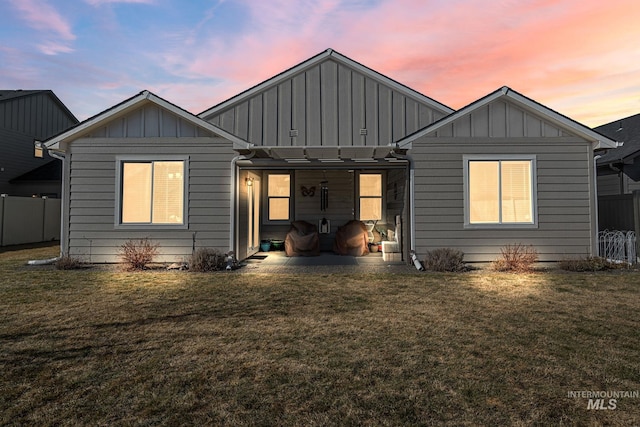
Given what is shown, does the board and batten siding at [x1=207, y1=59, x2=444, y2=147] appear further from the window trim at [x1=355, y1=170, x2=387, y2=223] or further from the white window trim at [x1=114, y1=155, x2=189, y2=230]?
the white window trim at [x1=114, y1=155, x2=189, y2=230]

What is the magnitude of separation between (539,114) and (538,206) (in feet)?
7.84

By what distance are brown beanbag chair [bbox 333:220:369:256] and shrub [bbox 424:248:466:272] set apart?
294 cm

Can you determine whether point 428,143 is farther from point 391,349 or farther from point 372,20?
point 391,349

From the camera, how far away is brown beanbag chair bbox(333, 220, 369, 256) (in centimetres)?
1125

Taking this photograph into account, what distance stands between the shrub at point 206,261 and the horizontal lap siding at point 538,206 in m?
5.06

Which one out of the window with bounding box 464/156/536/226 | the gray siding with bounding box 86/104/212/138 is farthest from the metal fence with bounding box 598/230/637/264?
the gray siding with bounding box 86/104/212/138

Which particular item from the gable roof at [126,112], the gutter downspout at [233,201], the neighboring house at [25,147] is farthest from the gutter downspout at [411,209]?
the neighboring house at [25,147]

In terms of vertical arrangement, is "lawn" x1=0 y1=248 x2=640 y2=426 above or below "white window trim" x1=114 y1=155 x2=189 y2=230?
below

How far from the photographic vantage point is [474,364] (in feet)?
10.4

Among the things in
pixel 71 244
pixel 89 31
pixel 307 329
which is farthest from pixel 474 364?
pixel 89 31

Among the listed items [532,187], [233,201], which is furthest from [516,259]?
[233,201]

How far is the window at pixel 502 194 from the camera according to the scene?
29.6ft

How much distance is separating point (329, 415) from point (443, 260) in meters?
6.57

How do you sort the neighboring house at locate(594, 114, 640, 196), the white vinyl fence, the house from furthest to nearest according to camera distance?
1. the white vinyl fence
2. the neighboring house at locate(594, 114, 640, 196)
3. the house
